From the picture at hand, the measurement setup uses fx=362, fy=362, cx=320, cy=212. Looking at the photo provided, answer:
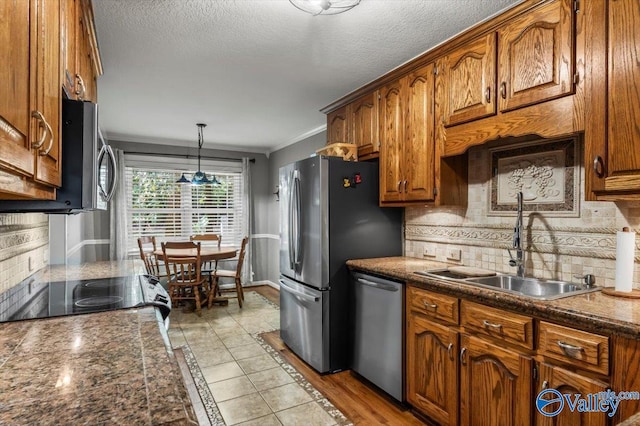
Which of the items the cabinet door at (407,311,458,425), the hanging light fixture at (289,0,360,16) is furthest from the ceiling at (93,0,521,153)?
the cabinet door at (407,311,458,425)

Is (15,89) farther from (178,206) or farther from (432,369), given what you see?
(178,206)

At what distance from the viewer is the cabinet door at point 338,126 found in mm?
3520

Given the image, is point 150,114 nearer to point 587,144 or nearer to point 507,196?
point 507,196

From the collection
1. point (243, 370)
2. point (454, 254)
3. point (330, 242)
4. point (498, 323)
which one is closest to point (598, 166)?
point (498, 323)

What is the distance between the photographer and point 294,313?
3.26 meters

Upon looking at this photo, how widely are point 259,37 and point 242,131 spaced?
2.77 metres

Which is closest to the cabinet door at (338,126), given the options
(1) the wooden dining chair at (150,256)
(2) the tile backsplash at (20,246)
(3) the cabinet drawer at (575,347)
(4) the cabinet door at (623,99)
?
(4) the cabinet door at (623,99)

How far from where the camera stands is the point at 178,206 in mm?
5746

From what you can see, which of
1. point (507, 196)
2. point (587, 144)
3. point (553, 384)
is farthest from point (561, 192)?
point (553, 384)

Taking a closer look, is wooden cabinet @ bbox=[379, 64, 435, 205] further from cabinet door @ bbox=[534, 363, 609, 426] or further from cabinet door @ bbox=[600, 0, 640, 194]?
cabinet door @ bbox=[534, 363, 609, 426]

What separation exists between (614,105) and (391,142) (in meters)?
1.51

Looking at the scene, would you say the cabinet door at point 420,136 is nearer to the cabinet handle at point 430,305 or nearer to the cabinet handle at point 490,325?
the cabinet handle at point 430,305

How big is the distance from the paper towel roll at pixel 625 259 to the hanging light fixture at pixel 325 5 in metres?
1.71

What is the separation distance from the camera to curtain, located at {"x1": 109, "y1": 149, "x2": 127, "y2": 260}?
A: 204 inches
